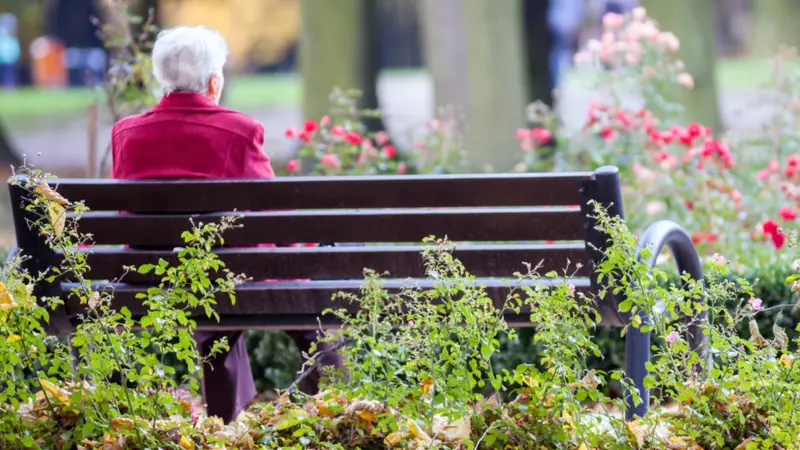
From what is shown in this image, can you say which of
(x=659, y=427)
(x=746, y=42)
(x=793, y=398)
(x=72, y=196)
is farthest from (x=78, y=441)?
(x=746, y=42)

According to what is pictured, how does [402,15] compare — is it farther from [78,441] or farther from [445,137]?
[78,441]

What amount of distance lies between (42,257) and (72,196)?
181mm

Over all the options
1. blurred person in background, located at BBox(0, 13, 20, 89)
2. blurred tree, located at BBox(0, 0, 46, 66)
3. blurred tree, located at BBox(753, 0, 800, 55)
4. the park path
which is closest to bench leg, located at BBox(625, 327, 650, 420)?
the park path

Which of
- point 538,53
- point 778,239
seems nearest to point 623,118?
point 778,239

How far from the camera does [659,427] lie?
2.88m

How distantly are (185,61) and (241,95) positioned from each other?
32.7 metres

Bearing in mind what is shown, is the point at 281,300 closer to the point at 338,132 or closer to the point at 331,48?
the point at 338,132

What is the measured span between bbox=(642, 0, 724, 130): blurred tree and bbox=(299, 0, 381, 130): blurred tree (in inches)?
109

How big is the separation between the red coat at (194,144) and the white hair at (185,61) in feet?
0.30

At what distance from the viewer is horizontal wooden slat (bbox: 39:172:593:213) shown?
3385 mm

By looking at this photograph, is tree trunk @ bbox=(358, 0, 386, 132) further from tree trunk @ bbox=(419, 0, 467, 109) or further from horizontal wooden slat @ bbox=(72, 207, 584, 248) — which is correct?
horizontal wooden slat @ bbox=(72, 207, 584, 248)

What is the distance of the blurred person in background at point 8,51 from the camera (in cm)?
3897

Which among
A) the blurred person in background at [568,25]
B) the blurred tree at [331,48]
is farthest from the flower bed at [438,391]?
the blurred person in background at [568,25]

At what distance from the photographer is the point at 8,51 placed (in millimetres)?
40344
